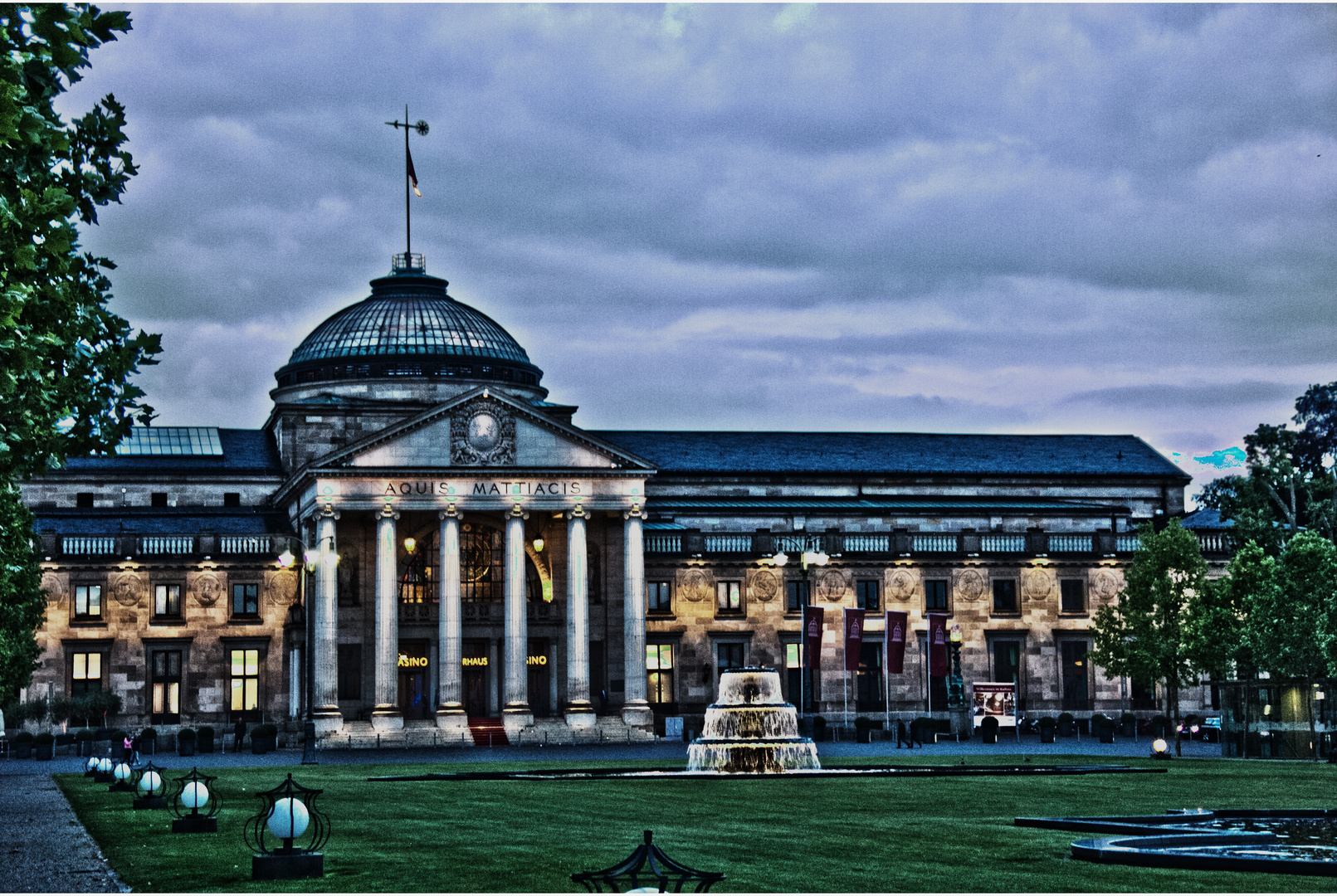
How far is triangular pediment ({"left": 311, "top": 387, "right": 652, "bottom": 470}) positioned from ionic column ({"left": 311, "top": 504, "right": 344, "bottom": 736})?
350 centimetres

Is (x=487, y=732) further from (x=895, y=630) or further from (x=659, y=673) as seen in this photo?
(x=895, y=630)

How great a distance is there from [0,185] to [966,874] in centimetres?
1506

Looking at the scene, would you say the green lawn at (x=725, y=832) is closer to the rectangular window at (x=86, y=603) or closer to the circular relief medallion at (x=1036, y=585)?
the rectangular window at (x=86, y=603)

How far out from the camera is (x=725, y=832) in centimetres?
3275

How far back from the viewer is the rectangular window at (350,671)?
99562 millimetres

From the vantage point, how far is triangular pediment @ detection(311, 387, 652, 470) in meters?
96.2

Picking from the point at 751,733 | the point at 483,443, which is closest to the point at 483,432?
the point at 483,443

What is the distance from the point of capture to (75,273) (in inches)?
1100

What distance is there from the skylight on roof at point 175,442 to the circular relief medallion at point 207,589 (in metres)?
13.8

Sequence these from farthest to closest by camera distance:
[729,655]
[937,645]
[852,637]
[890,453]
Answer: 1. [890,453]
2. [729,655]
3. [937,645]
4. [852,637]

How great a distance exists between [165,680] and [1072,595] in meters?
51.9

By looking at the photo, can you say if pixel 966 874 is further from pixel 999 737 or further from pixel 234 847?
pixel 999 737

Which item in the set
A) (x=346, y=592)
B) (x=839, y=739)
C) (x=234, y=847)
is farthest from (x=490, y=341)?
(x=234, y=847)

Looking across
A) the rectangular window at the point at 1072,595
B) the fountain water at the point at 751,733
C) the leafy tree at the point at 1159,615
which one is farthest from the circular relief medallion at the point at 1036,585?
the fountain water at the point at 751,733
